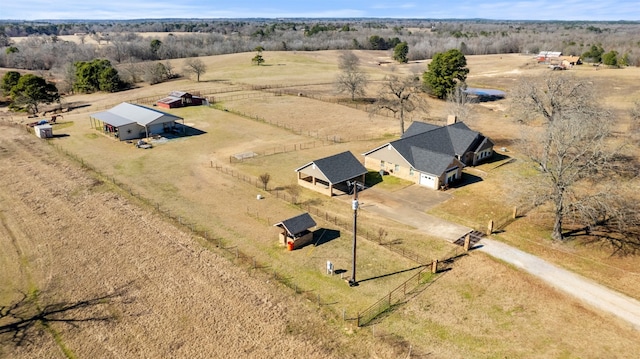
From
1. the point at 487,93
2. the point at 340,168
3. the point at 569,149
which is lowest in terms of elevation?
the point at 340,168

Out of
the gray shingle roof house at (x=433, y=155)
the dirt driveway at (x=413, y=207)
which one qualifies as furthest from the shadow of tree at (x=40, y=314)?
the gray shingle roof house at (x=433, y=155)

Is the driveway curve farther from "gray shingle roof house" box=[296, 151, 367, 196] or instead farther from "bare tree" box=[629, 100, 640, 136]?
"bare tree" box=[629, 100, 640, 136]

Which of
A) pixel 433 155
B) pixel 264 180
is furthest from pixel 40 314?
pixel 433 155

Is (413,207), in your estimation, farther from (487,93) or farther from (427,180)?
(487,93)

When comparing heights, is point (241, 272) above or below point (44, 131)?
below

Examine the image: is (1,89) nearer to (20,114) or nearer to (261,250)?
(20,114)

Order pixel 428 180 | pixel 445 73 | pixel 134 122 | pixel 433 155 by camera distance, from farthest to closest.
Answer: pixel 445 73, pixel 134 122, pixel 433 155, pixel 428 180

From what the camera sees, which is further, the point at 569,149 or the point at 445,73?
the point at 445,73

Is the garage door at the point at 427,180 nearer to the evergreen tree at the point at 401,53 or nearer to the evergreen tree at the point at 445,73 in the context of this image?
the evergreen tree at the point at 445,73
